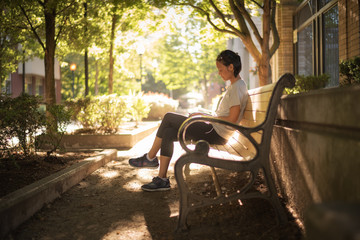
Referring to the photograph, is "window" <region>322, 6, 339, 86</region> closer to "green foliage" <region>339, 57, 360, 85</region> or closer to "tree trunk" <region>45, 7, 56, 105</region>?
"green foliage" <region>339, 57, 360, 85</region>

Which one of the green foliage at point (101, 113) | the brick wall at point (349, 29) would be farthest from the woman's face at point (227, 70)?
the green foliage at point (101, 113)

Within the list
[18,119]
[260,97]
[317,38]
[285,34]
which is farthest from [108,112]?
[285,34]

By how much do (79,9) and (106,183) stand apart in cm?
787

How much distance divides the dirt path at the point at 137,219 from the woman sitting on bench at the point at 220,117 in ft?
1.66

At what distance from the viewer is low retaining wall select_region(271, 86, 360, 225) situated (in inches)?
73.4

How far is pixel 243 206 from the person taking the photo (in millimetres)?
3383

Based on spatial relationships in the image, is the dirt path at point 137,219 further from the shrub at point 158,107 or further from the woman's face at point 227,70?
the shrub at point 158,107

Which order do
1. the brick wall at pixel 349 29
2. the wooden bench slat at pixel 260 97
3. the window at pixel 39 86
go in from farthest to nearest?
the window at pixel 39 86
the brick wall at pixel 349 29
the wooden bench slat at pixel 260 97

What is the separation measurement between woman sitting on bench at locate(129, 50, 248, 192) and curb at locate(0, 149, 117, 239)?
1.03 meters

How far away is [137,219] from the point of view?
3.44 m

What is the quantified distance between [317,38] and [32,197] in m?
Answer: 10.4

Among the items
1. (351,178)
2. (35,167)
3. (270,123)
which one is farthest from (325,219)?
(35,167)

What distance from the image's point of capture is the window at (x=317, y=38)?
9.76 m

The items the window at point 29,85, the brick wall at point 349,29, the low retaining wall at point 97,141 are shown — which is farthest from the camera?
the window at point 29,85
